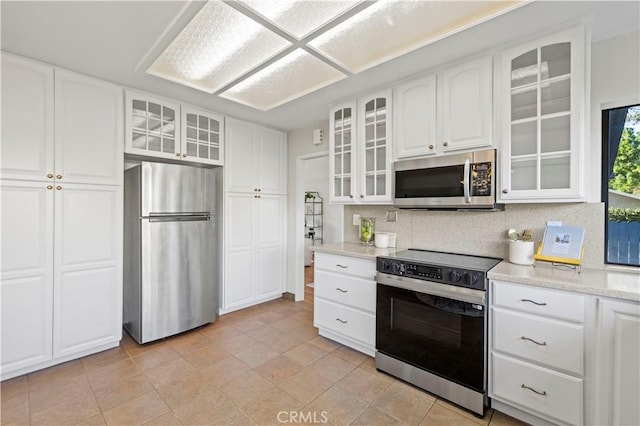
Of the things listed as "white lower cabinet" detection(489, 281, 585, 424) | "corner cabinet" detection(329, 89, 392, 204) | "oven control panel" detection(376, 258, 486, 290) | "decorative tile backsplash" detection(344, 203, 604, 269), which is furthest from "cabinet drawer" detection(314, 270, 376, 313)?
"white lower cabinet" detection(489, 281, 585, 424)

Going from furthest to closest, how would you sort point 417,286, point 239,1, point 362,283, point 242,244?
1. point 242,244
2. point 362,283
3. point 417,286
4. point 239,1

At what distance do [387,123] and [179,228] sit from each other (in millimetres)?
2276

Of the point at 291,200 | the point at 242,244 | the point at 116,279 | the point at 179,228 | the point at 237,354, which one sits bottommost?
the point at 237,354

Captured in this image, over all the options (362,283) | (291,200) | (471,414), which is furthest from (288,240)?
(471,414)

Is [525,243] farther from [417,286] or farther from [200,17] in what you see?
[200,17]

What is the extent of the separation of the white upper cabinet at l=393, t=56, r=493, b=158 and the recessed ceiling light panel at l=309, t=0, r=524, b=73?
0.39 meters

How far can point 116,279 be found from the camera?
8.49ft

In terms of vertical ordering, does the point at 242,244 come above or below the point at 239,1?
below

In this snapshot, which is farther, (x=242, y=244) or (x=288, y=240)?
(x=288, y=240)

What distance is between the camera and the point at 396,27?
1.82 metres

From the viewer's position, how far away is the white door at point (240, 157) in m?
3.44

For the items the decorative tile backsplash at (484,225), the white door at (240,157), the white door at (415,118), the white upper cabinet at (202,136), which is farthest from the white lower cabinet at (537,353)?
the white upper cabinet at (202,136)

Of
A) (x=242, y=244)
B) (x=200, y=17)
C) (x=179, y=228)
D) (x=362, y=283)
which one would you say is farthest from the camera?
(x=242, y=244)

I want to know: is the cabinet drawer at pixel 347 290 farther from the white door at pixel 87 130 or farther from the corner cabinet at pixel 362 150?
the white door at pixel 87 130
